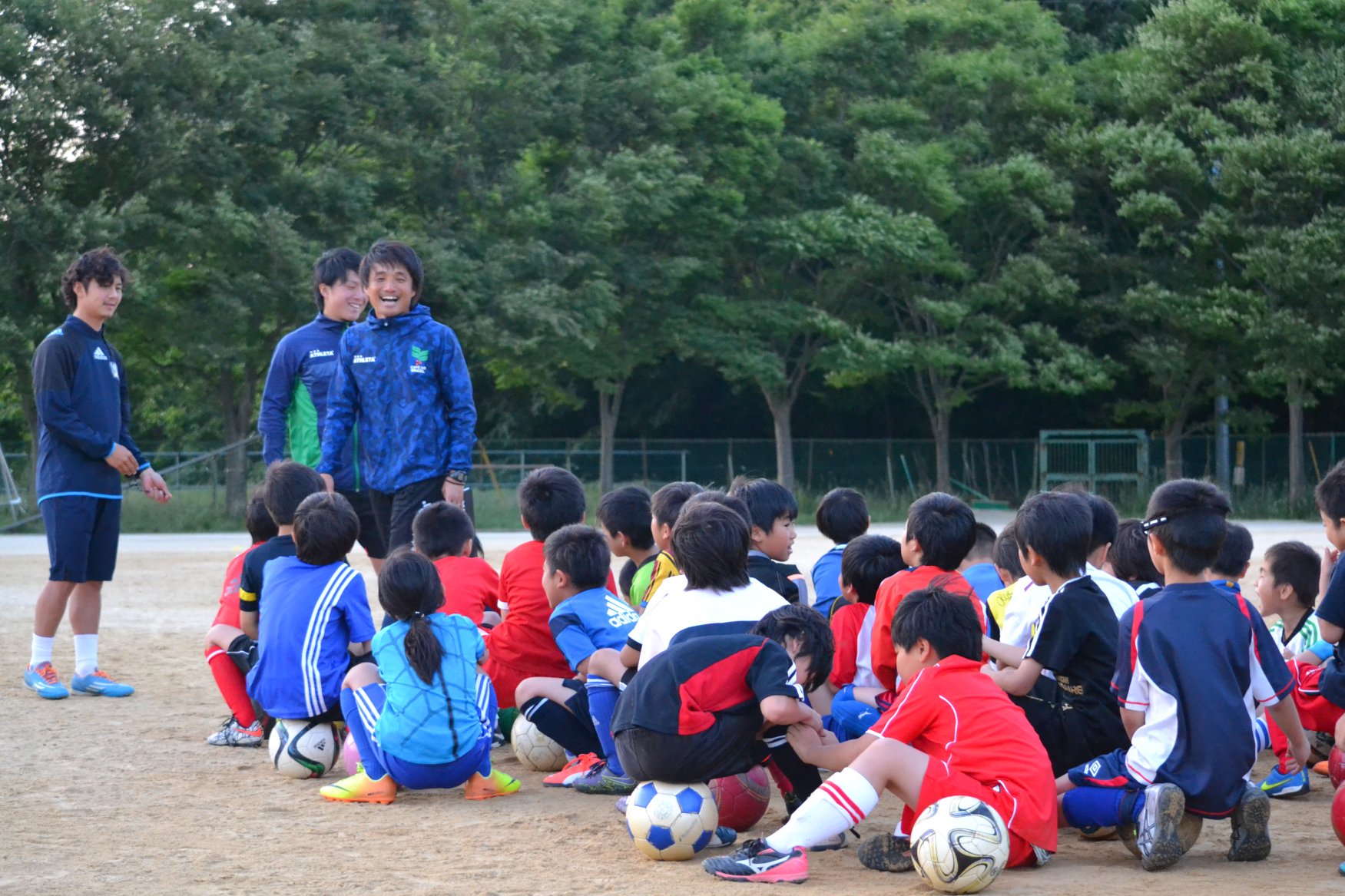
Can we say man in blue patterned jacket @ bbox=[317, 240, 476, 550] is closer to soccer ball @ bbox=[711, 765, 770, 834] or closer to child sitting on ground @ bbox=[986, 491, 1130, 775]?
soccer ball @ bbox=[711, 765, 770, 834]

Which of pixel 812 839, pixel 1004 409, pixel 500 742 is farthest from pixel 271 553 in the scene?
pixel 1004 409

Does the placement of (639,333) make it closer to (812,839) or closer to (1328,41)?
(1328,41)

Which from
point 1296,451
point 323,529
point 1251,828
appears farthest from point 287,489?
point 1296,451

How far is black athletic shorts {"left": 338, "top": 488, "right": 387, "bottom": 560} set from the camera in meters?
6.76

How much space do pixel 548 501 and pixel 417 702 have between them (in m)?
1.19

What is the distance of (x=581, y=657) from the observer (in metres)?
5.12

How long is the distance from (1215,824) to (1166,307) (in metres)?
25.7

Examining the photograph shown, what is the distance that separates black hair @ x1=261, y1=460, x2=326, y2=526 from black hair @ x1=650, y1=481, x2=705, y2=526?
57.5 inches

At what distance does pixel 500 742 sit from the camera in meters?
6.34

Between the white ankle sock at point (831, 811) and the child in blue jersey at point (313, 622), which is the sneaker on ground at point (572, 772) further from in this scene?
the white ankle sock at point (831, 811)

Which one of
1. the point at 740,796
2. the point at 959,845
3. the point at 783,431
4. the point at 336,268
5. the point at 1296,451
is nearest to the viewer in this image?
the point at 959,845

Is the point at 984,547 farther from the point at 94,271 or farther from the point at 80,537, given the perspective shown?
the point at 94,271

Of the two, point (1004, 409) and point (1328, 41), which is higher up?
point (1328, 41)

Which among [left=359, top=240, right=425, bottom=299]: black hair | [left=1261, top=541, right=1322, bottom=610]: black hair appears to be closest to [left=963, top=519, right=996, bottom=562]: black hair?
[left=1261, top=541, right=1322, bottom=610]: black hair
